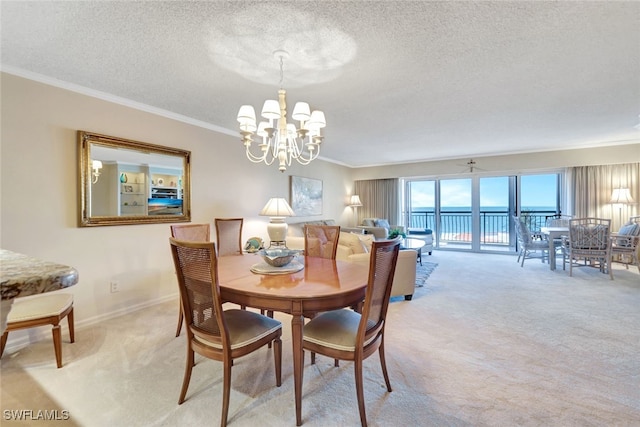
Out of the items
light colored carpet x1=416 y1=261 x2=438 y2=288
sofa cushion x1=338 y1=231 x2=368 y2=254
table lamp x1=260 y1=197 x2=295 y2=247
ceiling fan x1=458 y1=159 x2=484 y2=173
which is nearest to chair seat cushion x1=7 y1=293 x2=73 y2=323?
table lamp x1=260 y1=197 x2=295 y2=247

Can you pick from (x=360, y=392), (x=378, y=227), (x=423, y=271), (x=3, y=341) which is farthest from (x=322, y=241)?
(x=378, y=227)

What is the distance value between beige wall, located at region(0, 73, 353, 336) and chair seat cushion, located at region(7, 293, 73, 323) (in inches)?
20.4

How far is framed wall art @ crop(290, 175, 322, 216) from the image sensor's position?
18.6 ft

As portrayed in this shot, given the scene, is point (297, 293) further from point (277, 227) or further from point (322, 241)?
point (322, 241)

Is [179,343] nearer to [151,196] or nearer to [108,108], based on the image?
[151,196]

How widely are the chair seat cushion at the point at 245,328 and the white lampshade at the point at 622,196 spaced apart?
263 inches

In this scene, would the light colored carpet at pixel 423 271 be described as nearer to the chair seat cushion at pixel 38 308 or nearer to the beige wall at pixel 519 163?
the beige wall at pixel 519 163

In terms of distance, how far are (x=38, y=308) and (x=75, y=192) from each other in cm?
113

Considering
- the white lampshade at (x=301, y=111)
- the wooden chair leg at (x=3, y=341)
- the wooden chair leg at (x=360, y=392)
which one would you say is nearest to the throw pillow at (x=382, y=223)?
the white lampshade at (x=301, y=111)

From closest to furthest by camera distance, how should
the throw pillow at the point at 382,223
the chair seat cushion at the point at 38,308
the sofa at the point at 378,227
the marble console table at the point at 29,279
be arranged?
1. the marble console table at the point at 29,279
2. the chair seat cushion at the point at 38,308
3. the sofa at the point at 378,227
4. the throw pillow at the point at 382,223

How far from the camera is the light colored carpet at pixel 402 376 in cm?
160

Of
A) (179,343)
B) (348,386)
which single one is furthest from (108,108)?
(348,386)

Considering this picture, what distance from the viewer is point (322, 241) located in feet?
8.98

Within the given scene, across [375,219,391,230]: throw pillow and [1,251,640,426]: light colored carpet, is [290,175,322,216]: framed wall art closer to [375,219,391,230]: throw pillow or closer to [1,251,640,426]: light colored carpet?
[375,219,391,230]: throw pillow
